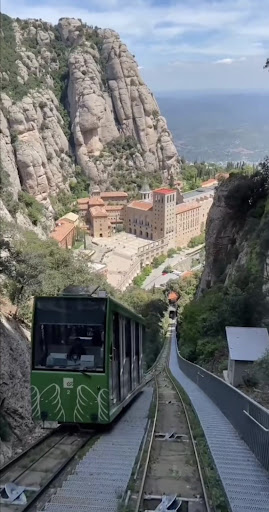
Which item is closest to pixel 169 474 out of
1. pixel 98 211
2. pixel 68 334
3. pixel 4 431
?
pixel 68 334

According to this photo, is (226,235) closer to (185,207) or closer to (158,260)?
(158,260)

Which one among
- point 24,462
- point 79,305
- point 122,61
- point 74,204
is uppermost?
point 122,61

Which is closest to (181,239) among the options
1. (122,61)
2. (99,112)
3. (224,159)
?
(99,112)

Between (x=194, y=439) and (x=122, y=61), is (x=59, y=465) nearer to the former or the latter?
(x=194, y=439)

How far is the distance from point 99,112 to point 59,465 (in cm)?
10389

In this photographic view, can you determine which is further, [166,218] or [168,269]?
[166,218]

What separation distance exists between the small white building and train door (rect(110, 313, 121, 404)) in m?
7.02

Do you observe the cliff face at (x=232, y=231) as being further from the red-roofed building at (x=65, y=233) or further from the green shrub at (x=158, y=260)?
the green shrub at (x=158, y=260)

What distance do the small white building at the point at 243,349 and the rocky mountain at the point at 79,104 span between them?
62.8m

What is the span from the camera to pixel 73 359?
883cm

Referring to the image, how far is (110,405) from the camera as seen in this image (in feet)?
29.0

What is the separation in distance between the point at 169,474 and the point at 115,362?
9.96ft

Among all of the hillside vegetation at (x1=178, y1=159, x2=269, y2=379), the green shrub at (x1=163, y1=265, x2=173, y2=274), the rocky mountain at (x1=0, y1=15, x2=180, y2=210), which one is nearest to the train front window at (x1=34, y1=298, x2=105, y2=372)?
the hillside vegetation at (x1=178, y1=159, x2=269, y2=379)

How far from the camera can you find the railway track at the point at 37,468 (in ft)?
17.3
